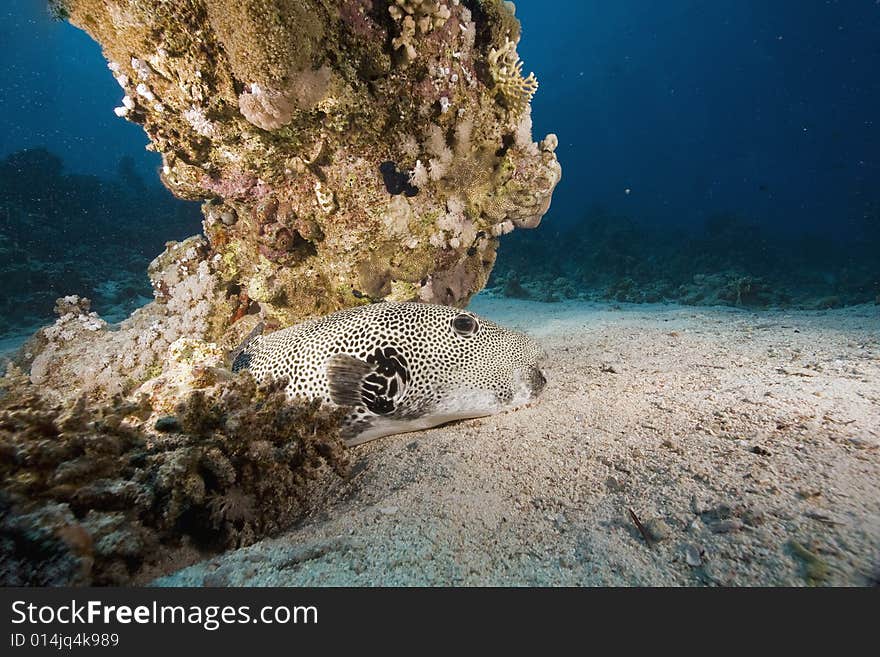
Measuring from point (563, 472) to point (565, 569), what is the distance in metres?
0.83

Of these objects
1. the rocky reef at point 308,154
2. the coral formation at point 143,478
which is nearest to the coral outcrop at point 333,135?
the rocky reef at point 308,154

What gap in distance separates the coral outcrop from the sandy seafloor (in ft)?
8.61

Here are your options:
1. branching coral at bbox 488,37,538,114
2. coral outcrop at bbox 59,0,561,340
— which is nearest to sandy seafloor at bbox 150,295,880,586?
coral outcrop at bbox 59,0,561,340

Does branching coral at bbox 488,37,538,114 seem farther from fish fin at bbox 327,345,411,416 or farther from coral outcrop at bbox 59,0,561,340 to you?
fish fin at bbox 327,345,411,416

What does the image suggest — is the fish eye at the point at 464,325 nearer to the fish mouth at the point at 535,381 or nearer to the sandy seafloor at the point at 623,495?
the fish mouth at the point at 535,381

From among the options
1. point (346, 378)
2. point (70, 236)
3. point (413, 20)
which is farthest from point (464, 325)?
point (70, 236)

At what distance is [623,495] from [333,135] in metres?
4.42

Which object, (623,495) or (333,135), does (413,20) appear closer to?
(333,135)

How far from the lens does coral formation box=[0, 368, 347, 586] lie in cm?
144

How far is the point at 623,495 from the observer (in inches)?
81.7

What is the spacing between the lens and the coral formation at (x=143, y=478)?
4.73ft

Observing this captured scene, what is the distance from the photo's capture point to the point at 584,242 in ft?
72.9

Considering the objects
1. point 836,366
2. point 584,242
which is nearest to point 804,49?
point 584,242
